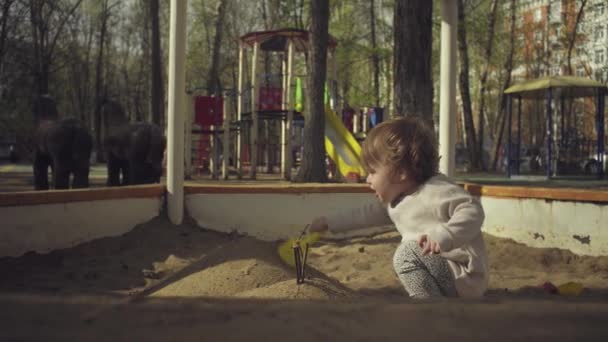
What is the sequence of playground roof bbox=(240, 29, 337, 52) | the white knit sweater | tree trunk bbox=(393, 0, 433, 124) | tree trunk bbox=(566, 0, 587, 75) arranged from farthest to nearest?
tree trunk bbox=(566, 0, 587, 75) → playground roof bbox=(240, 29, 337, 52) → tree trunk bbox=(393, 0, 433, 124) → the white knit sweater

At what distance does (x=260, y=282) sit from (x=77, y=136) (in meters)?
5.25

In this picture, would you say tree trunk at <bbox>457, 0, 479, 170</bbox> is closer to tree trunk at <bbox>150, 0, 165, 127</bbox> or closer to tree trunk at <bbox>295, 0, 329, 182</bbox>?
→ tree trunk at <bbox>150, 0, 165, 127</bbox>

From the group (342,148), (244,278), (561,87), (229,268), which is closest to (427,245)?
(244,278)

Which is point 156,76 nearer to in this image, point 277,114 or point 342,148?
point 277,114

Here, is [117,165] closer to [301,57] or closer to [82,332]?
[82,332]

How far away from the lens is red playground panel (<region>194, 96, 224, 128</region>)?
51.2ft

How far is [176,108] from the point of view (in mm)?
6141

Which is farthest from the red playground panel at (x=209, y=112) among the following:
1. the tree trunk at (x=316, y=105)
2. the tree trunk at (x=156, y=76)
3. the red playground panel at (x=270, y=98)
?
the tree trunk at (x=316, y=105)

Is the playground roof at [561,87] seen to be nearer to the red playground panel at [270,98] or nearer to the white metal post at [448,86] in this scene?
the red playground panel at [270,98]

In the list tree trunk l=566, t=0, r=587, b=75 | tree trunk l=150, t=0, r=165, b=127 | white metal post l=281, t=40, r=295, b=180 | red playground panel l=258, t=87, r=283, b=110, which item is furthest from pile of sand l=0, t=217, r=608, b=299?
tree trunk l=566, t=0, r=587, b=75

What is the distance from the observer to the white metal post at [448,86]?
642cm

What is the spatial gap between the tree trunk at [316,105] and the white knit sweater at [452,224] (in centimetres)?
887

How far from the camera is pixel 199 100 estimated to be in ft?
50.9

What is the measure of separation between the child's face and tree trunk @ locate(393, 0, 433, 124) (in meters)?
4.36
